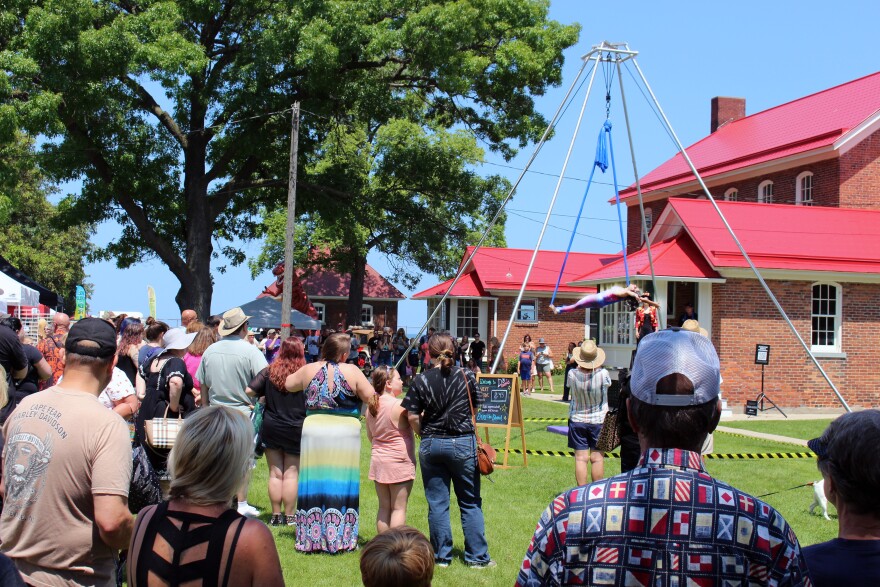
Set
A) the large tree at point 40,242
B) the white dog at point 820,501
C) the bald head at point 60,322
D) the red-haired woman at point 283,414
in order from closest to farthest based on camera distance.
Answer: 1. the red-haired woman at point 283,414
2. the white dog at point 820,501
3. the bald head at point 60,322
4. the large tree at point 40,242

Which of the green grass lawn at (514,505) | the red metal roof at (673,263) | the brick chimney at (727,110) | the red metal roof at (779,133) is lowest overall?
the green grass lawn at (514,505)

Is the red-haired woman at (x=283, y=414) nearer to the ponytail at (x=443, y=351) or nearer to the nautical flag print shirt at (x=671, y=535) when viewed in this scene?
the ponytail at (x=443, y=351)

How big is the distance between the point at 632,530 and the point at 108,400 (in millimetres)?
5614

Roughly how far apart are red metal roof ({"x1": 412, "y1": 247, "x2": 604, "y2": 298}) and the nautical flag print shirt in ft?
96.8

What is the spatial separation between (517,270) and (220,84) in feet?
48.9

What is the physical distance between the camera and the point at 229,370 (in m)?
7.76

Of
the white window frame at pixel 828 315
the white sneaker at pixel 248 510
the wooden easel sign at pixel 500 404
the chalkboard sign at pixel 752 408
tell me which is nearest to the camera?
the white sneaker at pixel 248 510

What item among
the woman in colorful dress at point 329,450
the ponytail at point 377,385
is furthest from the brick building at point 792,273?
the woman in colorful dress at point 329,450

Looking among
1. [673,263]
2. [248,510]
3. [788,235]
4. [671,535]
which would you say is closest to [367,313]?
[673,263]

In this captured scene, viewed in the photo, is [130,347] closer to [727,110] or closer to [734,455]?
[734,455]

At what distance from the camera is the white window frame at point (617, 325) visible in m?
24.1

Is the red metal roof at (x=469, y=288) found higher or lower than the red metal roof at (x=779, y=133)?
lower

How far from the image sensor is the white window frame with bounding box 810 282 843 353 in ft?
71.1

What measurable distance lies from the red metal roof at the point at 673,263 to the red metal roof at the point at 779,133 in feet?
25.8
